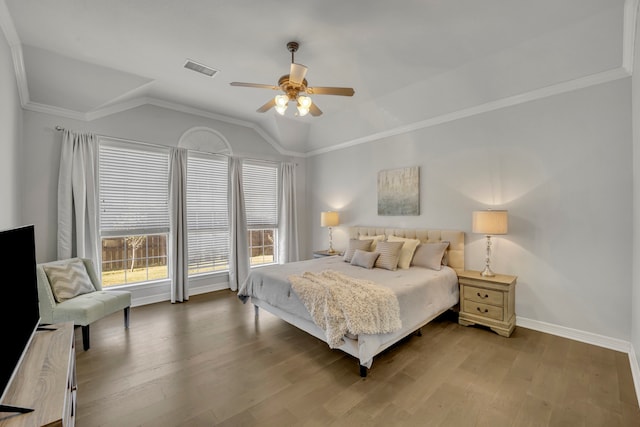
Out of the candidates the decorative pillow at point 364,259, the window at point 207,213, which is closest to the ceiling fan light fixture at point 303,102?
the decorative pillow at point 364,259

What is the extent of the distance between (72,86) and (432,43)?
4.25 m

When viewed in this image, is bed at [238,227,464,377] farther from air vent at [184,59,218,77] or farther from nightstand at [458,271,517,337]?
air vent at [184,59,218,77]

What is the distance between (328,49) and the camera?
9.82 feet

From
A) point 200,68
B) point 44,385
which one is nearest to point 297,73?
point 200,68

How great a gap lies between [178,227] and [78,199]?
1.31m

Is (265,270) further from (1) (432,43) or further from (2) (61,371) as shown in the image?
(1) (432,43)

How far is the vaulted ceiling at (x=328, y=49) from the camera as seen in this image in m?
2.42

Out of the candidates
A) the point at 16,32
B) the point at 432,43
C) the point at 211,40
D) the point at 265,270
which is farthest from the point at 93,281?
the point at 432,43

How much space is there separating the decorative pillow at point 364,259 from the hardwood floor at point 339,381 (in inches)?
41.3

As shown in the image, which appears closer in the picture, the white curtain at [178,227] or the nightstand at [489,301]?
the nightstand at [489,301]

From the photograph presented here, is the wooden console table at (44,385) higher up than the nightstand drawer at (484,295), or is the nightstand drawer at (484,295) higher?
the wooden console table at (44,385)

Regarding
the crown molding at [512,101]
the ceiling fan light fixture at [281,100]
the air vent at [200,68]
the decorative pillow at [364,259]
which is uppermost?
the air vent at [200,68]

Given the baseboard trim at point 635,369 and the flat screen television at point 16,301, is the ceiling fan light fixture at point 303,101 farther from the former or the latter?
the baseboard trim at point 635,369

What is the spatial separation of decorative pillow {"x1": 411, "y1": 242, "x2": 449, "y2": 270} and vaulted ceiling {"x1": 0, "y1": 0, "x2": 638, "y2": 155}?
6.11 feet
